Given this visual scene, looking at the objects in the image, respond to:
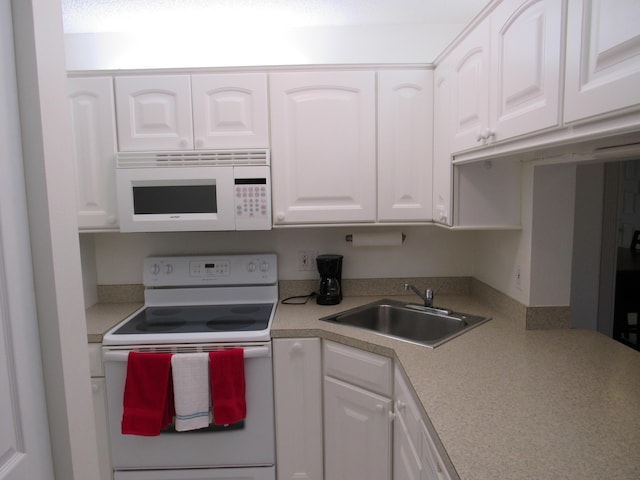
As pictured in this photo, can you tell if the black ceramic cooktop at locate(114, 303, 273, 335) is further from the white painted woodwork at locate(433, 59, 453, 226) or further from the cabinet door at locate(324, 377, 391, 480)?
the white painted woodwork at locate(433, 59, 453, 226)

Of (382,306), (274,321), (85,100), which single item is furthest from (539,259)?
(85,100)

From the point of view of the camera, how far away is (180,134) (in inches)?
76.6

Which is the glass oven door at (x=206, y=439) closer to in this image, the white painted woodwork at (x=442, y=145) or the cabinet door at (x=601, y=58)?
the white painted woodwork at (x=442, y=145)

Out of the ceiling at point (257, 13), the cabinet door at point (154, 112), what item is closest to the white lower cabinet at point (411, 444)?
the cabinet door at point (154, 112)

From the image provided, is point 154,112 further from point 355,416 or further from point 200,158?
point 355,416

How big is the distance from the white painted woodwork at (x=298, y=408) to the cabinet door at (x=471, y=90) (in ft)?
3.58

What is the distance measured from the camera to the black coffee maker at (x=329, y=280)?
2135 mm

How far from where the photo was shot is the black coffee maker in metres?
2.13

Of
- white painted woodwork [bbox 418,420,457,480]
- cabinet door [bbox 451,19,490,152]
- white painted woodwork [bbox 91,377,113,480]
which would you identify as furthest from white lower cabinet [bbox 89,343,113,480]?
cabinet door [bbox 451,19,490,152]

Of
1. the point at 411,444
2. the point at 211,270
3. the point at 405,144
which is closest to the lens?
the point at 411,444

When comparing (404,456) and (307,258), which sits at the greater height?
(307,258)

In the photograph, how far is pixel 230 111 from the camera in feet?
6.36

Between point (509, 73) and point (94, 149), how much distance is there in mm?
1854

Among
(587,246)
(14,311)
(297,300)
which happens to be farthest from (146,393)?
(587,246)
